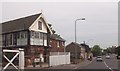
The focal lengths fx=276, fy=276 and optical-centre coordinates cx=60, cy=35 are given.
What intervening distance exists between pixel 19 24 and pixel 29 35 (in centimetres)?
443

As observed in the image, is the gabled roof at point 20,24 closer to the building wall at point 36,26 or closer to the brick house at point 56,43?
the building wall at point 36,26

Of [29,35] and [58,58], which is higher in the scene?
[29,35]

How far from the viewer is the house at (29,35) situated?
41.1 meters

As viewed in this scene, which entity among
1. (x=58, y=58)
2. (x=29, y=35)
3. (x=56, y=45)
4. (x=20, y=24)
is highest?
(x=20, y=24)

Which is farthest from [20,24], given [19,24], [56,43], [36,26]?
[56,43]

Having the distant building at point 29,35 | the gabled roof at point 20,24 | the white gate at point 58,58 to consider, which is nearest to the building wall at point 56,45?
the white gate at point 58,58

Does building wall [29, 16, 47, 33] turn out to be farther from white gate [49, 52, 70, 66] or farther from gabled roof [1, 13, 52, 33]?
white gate [49, 52, 70, 66]

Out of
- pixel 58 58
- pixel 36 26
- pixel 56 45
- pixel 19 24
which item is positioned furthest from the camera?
pixel 56 45

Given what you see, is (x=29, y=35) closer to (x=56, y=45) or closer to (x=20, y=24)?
(x=20, y=24)

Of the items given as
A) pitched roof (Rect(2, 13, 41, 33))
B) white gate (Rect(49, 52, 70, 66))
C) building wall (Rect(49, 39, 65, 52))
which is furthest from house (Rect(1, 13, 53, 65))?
building wall (Rect(49, 39, 65, 52))

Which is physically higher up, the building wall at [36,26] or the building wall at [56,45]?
the building wall at [36,26]

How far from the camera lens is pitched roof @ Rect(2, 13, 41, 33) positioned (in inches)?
1668

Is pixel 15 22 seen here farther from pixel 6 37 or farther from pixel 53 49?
pixel 53 49

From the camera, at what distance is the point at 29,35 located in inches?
1614
